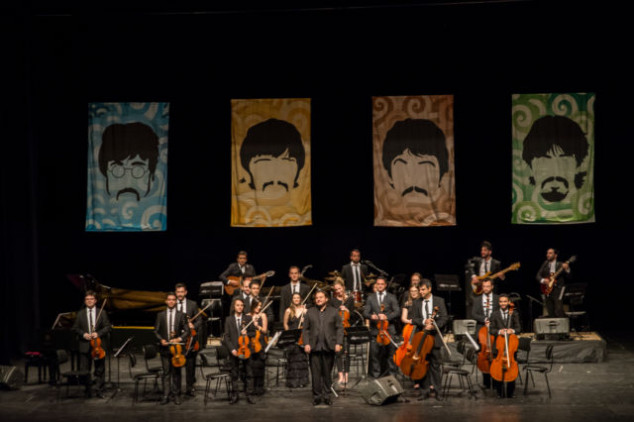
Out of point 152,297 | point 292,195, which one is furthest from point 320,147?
point 152,297

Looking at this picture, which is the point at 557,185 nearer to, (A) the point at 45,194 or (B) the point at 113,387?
(B) the point at 113,387

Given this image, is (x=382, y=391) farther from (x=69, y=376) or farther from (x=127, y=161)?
(x=127, y=161)

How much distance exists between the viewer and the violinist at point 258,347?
13562 millimetres

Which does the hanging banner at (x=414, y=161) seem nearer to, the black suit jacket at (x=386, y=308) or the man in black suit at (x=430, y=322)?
the black suit jacket at (x=386, y=308)

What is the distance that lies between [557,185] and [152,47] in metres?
8.57

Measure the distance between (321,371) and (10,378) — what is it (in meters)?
5.19

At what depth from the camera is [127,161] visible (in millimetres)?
17734

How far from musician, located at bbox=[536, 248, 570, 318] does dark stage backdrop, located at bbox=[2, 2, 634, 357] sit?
6.17 ft

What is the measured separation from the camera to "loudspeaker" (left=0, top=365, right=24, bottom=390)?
14459 millimetres

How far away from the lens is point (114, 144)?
698 inches

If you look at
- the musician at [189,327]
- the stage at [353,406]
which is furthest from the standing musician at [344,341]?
the musician at [189,327]

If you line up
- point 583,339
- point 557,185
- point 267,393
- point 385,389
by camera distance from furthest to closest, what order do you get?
point 557,185, point 583,339, point 267,393, point 385,389

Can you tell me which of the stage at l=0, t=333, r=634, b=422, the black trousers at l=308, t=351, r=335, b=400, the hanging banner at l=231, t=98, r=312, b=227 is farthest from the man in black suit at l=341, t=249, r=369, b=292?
the black trousers at l=308, t=351, r=335, b=400

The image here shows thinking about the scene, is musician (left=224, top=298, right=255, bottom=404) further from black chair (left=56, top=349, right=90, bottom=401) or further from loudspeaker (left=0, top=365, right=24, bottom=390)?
loudspeaker (left=0, top=365, right=24, bottom=390)
